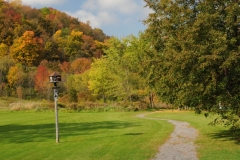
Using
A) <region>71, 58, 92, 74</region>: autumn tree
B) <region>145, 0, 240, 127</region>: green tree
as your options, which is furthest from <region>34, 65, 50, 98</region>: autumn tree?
<region>145, 0, 240, 127</region>: green tree

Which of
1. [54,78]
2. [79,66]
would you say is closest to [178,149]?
[54,78]

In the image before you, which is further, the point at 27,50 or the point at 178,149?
the point at 27,50

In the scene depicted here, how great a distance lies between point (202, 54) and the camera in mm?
10586

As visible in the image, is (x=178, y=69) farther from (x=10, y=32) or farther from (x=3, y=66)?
(x=10, y=32)

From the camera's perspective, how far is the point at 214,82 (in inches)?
434

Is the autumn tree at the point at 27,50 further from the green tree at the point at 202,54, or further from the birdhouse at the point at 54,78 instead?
the green tree at the point at 202,54

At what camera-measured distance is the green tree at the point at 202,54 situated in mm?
10586

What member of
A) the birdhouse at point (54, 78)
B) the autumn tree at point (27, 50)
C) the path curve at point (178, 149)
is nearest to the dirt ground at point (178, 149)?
the path curve at point (178, 149)

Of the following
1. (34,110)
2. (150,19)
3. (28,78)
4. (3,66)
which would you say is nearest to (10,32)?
(3,66)

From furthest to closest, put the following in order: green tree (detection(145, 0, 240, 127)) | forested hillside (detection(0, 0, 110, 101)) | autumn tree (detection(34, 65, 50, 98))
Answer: forested hillside (detection(0, 0, 110, 101)) < autumn tree (detection(34, 65, 50, 98)) < green tree (detection(145, 0, 240, 127))

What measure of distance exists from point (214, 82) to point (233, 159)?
2885mm

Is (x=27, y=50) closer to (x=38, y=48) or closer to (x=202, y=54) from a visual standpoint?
(x=38, y=48)

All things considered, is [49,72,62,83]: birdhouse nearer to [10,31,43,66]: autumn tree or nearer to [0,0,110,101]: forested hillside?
[0,0,110,101]: forested hillside

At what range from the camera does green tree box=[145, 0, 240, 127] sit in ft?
34.7
